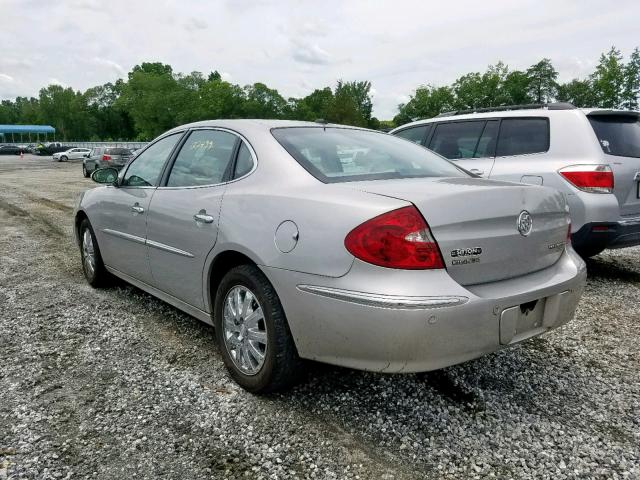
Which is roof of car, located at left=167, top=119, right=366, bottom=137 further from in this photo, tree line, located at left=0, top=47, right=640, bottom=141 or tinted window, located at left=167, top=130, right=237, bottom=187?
tree line, located at left=0, top=47, right=640, bottom=141

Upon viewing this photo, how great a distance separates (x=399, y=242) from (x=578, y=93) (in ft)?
225

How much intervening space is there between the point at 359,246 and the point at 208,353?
1645mm

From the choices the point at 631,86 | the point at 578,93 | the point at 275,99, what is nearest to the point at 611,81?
the point at 631,86

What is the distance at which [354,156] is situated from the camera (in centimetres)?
303

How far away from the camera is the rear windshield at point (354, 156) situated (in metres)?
2.79

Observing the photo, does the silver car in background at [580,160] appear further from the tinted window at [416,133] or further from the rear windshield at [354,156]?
the rear windshield at [354,156]

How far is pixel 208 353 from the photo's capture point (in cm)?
339

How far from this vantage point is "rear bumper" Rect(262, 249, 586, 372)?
2141mm

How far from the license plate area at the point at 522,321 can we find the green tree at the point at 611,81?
2078 inches

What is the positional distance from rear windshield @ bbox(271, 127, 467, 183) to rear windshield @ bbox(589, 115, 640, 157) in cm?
236

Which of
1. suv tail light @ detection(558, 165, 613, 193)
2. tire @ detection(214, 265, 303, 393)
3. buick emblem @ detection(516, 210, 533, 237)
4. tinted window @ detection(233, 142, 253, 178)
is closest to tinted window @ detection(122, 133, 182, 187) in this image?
tinted window @ detection(233, 142, 253, 178)

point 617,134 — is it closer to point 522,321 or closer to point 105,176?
point 522,321

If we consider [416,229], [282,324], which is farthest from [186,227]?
[416,229]

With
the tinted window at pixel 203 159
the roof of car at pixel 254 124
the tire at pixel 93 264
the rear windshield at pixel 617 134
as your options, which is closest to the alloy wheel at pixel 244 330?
the tinted window at pixel 203 159
